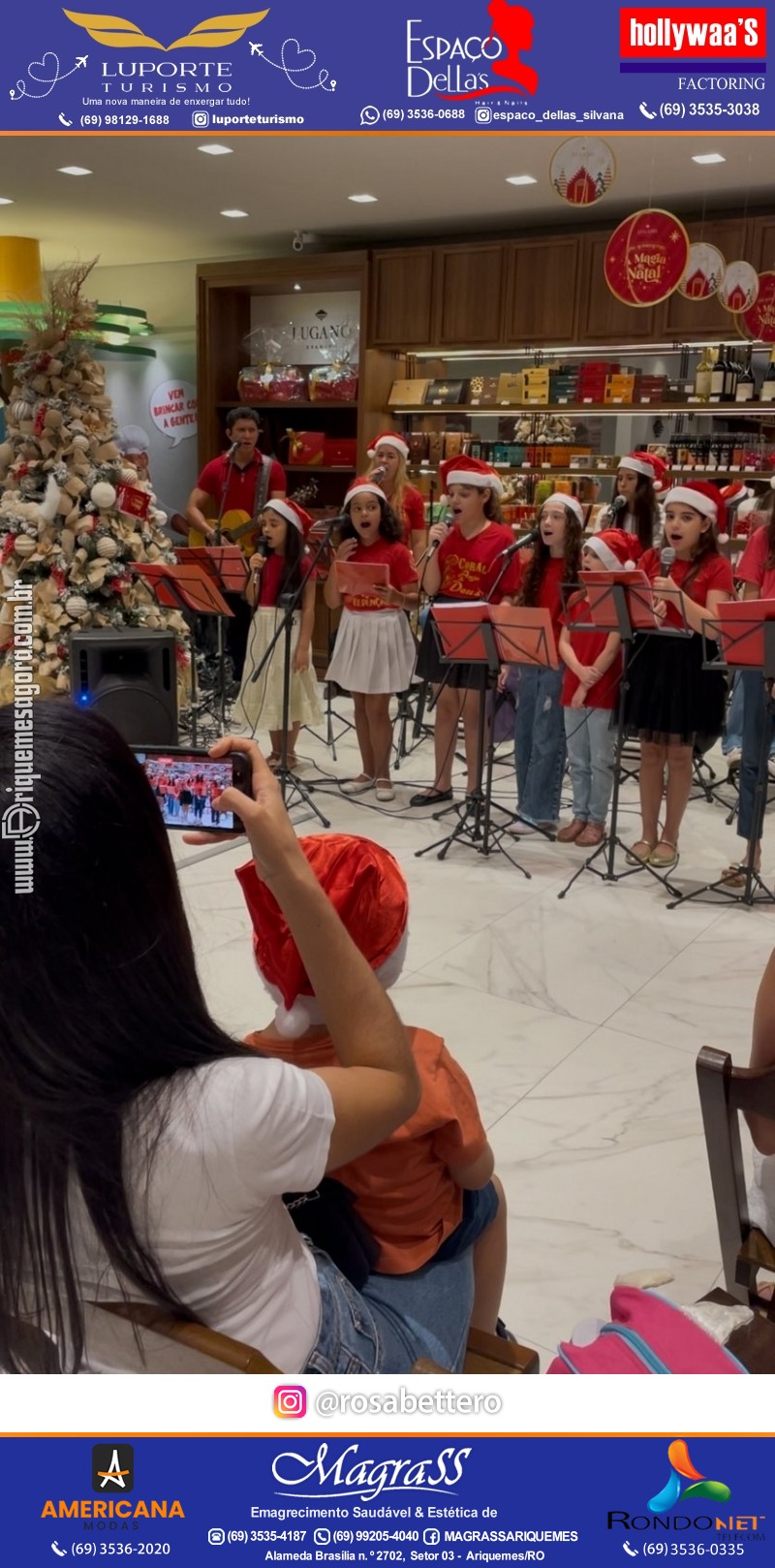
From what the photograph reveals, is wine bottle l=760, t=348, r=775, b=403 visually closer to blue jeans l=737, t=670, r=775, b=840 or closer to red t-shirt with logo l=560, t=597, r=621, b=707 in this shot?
blue jeans l=737, t=670, r=775, b=840

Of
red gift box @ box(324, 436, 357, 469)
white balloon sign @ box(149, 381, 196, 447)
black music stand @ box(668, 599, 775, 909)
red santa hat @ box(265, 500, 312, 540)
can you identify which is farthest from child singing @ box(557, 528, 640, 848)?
white balloon sign @ box(149, 381, 196, 447)

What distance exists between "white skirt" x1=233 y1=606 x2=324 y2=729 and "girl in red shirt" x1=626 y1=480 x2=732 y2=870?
58.4 inches

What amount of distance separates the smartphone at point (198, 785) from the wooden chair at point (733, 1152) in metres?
0.58

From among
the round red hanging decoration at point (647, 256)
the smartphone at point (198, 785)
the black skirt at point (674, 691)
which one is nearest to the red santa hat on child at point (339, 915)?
the smartphone at point (198, 785)

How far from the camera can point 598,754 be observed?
156 inches

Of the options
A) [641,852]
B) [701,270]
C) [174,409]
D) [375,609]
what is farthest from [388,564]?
[174,409]

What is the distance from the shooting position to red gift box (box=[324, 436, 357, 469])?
23.6 feet

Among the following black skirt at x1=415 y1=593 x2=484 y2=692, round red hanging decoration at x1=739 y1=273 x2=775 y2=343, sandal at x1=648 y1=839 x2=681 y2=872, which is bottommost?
sandal at x1=648 y1=839 x2=681 y2=872

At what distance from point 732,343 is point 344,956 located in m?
5.86

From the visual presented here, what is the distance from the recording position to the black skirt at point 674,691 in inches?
141
